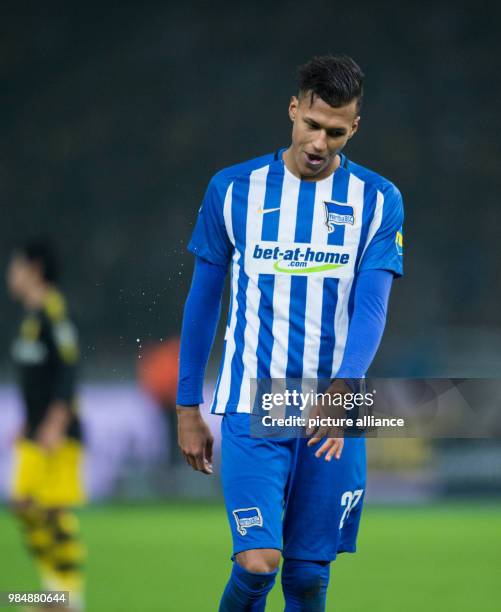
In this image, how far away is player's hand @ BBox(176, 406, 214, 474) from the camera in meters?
3.22

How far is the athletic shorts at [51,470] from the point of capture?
6.00 meters

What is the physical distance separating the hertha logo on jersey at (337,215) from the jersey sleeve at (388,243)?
8cm

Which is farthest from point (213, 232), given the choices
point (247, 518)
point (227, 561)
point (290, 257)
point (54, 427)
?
point (227, 561)

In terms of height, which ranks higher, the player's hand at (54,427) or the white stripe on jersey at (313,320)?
the white stripe on jersey at (313,320)

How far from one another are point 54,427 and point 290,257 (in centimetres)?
299

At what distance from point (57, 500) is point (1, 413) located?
4.54 meters

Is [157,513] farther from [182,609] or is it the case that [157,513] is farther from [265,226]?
[265,226]

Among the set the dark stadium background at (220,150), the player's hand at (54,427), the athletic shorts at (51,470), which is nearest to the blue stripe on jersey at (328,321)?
the player's hand at (54,427)

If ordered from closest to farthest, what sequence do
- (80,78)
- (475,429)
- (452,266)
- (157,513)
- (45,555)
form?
(45,555) → (157,513) → (475,429) → (452,266) → (80,78)

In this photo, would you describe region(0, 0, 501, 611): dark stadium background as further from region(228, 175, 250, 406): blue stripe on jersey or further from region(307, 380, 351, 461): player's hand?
region(307, 380, 351, 461): player's hand

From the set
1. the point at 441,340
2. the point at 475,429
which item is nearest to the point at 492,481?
the point at 475,429

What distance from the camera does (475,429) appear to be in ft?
38.1

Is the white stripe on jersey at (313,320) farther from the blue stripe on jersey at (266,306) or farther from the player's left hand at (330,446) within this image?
the player's left hand at (330,446)

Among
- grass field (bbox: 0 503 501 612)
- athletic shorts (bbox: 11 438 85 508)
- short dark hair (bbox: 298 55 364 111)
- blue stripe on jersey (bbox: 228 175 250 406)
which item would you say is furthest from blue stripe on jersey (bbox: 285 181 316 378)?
athletic shorts (bbox: 11 438 85 508)
